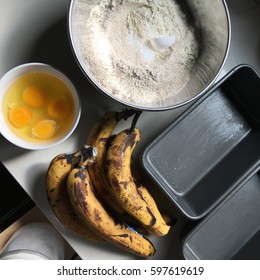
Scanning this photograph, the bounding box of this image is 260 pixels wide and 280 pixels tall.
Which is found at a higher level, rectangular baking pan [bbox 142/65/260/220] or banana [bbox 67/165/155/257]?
rectangular baking pan [bbox 142/65/260/220]

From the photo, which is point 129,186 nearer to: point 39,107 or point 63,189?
point 63,189

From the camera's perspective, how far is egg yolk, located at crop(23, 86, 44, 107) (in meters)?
0.96

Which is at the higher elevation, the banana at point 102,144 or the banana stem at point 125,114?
the banana stem at point 125,114

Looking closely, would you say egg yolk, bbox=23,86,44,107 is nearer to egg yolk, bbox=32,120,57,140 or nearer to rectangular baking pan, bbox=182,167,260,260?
egg yolk, bbox=32,120,57,140

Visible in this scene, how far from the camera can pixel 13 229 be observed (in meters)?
1.19

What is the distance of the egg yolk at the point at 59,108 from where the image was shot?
970mm

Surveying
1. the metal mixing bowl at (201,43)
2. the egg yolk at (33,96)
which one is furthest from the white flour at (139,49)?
the egg yolk at (33,96)

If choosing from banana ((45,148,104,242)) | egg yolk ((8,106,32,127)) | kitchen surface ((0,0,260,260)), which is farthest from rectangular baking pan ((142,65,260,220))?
A: egg yolk ((8,106,32,127))

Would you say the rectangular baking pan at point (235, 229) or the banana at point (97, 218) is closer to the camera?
the banana at point (97, 218)

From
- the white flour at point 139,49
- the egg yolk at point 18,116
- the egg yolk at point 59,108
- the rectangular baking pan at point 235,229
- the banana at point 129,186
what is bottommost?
the rectangular baking pan at point 235,229

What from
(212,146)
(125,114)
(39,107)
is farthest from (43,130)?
(212,146)

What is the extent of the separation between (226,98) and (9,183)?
571mm

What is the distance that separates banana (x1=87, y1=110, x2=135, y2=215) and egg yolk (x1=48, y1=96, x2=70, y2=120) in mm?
70

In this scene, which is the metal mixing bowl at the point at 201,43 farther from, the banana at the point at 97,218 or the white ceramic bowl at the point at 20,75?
the banana at the point at 97,218
